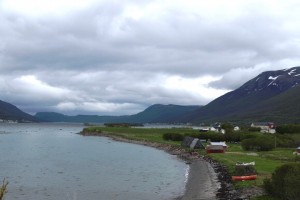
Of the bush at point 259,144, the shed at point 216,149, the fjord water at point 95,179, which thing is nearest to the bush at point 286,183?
the fjord water at point 95,179

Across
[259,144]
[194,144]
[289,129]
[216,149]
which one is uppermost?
[289,129]

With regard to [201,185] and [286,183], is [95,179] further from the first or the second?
[286,183]

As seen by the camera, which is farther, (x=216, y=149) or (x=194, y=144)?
(x=194, y=144)

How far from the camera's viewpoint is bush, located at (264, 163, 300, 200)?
30750 millimetres

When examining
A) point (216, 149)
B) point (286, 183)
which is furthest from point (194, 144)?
point (286, 183)

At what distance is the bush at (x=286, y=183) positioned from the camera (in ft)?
101

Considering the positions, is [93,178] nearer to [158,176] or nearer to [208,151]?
[158,176]

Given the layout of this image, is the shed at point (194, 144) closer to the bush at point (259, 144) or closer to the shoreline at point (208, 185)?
the bush at point (259, 144)

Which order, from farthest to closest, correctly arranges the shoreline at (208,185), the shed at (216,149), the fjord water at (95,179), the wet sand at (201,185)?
the shed at (216,149) < the fjord water at (95,179) < the wet sand at (201,185) < the shoreline at (208,185)

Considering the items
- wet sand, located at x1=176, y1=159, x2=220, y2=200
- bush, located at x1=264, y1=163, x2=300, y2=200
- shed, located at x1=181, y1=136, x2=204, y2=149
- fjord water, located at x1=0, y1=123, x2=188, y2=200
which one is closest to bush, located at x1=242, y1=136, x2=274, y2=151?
shed, located at x1=181, y1=136, x2=204, y2=149

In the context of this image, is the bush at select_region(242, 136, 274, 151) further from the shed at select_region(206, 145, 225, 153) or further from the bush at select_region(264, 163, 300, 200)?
the bush at select_region(264, 163, 300, 200)

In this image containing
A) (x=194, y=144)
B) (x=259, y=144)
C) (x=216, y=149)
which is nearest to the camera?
(x=216, y=149)

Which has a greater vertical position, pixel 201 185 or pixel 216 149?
pixel 216 149

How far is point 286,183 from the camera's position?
104 feet
